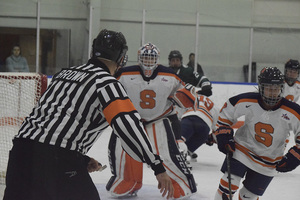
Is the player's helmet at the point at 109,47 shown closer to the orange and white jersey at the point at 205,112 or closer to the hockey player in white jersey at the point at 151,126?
the hockey player in white jersey at the point at 151,126

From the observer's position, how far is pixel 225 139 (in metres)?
3.41

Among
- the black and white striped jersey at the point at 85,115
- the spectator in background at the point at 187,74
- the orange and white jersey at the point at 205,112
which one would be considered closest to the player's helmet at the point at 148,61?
the spectator in background at the point at 187,74

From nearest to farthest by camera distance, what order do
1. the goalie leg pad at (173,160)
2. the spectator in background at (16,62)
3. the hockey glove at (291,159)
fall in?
the hockey glove at (291,159) → the goalie leg pad at (173,160) → the spectator in background at (16,62)

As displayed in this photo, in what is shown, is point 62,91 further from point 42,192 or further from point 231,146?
point 231,146

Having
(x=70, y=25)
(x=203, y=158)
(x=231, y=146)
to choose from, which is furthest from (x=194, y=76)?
(x=70, y=25)

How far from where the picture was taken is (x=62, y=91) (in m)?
2.14

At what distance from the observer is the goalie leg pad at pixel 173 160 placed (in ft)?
13.9

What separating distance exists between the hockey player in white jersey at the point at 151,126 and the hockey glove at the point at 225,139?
0.88 m

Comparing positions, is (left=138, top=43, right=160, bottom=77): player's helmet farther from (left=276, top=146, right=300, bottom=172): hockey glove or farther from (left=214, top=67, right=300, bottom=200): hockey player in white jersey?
(left=276, top=146, right=300, bottom=172): hockey glove

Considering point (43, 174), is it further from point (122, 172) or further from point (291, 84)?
point (291, 84)

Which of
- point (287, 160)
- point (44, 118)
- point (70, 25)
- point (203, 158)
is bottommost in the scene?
point (203, 158)

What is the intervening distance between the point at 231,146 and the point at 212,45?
6551 mm

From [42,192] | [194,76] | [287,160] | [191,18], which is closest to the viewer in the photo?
[42,192]

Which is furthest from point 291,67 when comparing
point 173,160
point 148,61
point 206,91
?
point 173,160
